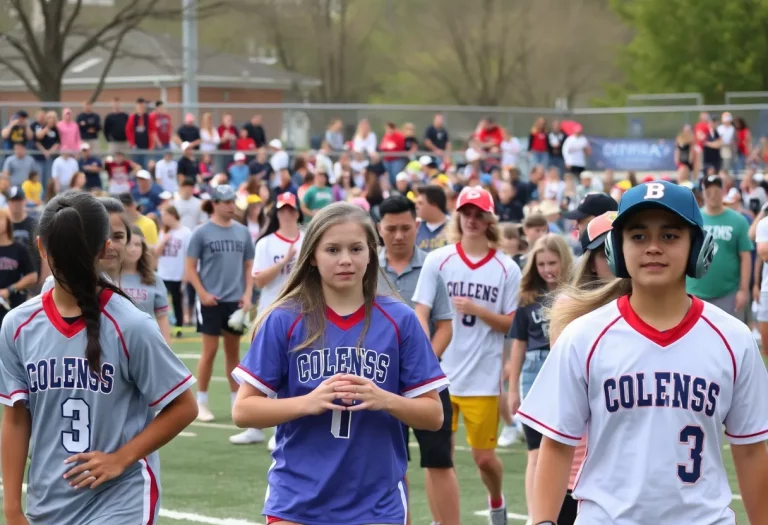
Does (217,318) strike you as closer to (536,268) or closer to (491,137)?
(536,268)

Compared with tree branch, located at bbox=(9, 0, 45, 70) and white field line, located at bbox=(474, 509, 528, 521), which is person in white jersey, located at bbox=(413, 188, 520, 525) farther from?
tree branch, located at bbox=(9, 0, 45, 70)

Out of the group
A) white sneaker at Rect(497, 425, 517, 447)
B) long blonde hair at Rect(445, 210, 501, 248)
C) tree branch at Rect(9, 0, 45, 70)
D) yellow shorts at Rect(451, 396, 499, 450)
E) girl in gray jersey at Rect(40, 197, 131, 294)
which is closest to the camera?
girl in gray jersey at Rect(40, 197, 131, 294)

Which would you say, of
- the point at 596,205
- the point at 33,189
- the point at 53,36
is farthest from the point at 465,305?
the point at 53,36

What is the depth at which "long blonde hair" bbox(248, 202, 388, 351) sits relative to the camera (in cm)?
475

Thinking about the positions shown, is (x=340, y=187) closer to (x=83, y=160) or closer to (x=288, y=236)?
(x=83, y=160)

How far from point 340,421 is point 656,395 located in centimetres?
131

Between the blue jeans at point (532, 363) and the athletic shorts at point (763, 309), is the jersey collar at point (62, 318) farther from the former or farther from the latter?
the athletic shorts at point (763, 309)

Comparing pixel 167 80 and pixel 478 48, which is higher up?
pixel 478 48

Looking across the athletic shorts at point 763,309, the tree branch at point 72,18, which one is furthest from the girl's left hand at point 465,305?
the tree branch at point 72,18

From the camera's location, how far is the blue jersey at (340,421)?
4.60 meters

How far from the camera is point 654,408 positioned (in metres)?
3.69

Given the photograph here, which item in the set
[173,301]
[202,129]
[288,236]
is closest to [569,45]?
[202,129]

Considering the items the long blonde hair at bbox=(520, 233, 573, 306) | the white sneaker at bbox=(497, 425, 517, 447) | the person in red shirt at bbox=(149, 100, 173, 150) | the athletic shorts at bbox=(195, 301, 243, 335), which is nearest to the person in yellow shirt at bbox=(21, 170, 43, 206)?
the person in red shirt at bbox=(149, 100, 173, 150)

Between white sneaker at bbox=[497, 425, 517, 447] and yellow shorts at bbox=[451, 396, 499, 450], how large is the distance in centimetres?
312
